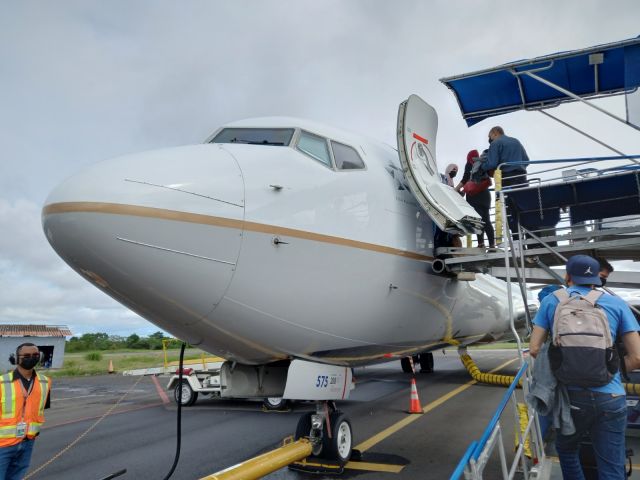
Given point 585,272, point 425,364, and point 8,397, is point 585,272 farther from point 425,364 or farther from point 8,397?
point 425,364

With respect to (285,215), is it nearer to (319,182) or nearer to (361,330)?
(319,182)

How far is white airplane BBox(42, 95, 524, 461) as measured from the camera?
3.72 meters

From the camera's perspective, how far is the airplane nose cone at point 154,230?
11.8 ft

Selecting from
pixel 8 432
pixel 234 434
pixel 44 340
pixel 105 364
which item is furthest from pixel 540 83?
pixel 44 340

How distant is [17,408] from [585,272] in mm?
5209

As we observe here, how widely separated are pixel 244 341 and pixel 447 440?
4431 millimetres

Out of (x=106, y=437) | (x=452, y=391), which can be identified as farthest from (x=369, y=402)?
(x=106, y=437)

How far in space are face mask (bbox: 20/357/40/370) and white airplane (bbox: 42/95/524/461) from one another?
5.74ft

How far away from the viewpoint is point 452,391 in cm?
1312

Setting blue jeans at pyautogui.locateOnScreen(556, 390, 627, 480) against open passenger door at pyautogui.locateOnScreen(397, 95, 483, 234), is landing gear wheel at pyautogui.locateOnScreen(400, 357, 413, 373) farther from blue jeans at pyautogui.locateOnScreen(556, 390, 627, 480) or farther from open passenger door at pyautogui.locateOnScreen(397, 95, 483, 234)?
blue jeans at pyautogui.locateOnScreen(556, 390, 627, 480)

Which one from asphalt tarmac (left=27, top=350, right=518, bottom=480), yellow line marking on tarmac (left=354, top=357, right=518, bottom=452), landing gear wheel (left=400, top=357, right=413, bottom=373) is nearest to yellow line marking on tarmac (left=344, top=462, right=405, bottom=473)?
asphalt tarmac (left=27, top=350, right=518, bottom=480)

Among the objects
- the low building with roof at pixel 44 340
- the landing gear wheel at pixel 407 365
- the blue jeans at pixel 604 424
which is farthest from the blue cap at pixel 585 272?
the low building with roof at pixel 44 340

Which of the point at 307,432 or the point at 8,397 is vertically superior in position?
the point at 8,397

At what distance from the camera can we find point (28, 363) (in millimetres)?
5031
